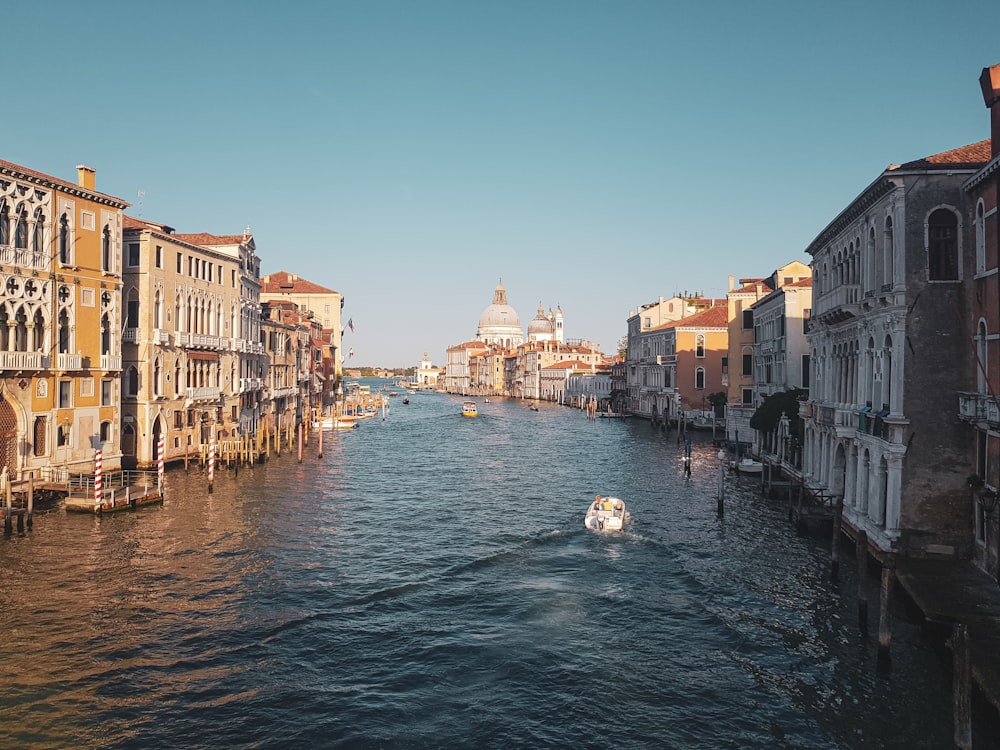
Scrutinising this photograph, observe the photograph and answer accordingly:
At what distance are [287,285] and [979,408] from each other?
82.6m

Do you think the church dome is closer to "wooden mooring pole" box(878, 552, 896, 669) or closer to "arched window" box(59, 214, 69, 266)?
"arched window" box(59, 214, 69, 266)

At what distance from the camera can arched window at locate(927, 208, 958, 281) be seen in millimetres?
18219

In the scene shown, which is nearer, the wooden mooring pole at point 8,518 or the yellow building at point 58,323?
the wooden mooring pole at point 8,518

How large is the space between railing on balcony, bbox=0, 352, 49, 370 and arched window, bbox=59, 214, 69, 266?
3975 millimetres

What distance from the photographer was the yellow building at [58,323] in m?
26.5

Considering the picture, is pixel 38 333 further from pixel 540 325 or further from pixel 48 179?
pixel 540 325

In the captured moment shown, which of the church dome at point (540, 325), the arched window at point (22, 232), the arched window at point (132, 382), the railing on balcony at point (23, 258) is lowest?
the arched window at point (132, 382)

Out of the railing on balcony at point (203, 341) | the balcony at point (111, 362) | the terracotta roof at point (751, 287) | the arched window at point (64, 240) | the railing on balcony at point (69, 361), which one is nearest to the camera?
the railing on balcony at point (69, 361)

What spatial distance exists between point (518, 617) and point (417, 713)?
4974 mm

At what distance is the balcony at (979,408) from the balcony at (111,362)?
3007 cm

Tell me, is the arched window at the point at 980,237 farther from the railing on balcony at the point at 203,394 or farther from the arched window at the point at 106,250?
the railing on balcony at the point at 203,394

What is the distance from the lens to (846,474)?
2347 centimetres

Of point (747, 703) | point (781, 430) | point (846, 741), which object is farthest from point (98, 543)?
point (781, 430)

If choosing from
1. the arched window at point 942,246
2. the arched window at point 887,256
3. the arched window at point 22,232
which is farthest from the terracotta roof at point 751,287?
the arched window at point 22,232
